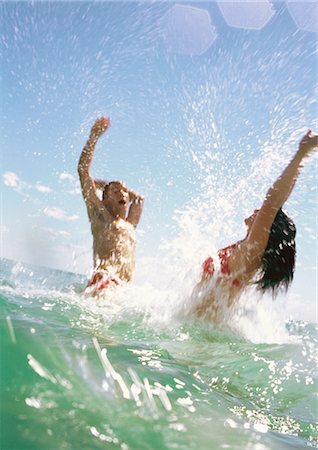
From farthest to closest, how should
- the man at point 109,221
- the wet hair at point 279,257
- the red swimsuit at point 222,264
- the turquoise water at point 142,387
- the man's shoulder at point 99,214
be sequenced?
the man's shoulder at point 99,214
the man at point 109,221
the red swimsuit at point 222,264
the wet hair at point 279,257
the turquoise water at point 142,387

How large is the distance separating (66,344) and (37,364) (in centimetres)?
57

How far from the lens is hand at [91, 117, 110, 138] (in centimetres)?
862

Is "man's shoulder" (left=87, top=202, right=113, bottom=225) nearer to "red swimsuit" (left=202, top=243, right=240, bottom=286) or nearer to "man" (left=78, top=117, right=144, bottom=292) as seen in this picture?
"man" (left=78, top=117, right=144, bottom=292)

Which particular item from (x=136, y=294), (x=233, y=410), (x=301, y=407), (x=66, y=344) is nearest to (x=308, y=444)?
(x=233, y=410)

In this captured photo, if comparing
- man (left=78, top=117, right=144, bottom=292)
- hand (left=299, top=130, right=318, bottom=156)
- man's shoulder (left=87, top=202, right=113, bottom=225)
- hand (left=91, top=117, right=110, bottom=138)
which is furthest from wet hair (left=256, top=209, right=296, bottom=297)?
hand (left=91, top=117, right=110, bottom=138)

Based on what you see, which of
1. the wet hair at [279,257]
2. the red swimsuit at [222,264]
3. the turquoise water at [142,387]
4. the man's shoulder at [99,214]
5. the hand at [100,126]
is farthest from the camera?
the hand at [100,126]

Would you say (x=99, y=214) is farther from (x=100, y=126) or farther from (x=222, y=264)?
(x=222, y=264)

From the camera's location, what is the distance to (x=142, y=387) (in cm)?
254

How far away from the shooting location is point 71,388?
223 centimetres

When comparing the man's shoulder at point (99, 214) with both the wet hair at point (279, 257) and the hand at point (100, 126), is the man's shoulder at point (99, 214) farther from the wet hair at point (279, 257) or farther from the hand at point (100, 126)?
the wet hair at point (279, 257)

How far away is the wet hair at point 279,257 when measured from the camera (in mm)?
5113

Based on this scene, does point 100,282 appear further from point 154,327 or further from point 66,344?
point 66,344

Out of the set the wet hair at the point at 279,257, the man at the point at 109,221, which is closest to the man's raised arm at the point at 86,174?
the man at the point at 109,221

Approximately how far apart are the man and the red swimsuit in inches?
84.5
